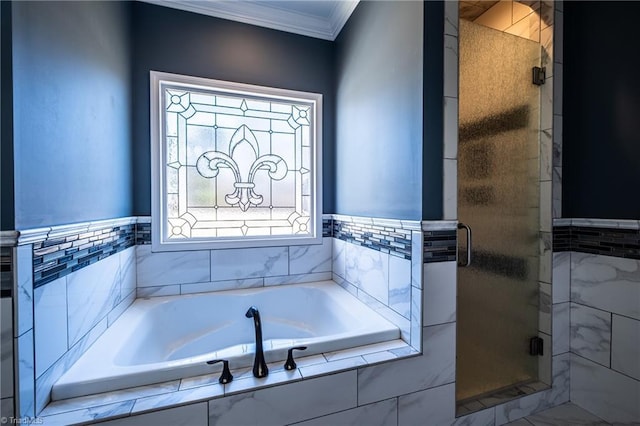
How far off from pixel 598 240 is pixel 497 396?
104 centimetres

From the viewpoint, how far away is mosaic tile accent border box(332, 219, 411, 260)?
1452 millimetres

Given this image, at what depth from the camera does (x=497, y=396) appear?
1565 mm

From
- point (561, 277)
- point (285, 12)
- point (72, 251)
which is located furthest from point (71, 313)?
point (561, 277)

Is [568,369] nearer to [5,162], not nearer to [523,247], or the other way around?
[523,247]

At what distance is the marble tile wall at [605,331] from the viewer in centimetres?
143

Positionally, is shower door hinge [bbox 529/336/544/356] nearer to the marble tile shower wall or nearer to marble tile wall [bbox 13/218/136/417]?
the marble tile shower wall

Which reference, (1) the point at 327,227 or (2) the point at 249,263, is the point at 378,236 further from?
(2) the point at 249,263

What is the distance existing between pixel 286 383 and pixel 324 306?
0.86 m

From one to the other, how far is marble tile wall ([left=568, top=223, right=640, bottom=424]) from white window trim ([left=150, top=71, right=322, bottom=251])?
1688 millimetres

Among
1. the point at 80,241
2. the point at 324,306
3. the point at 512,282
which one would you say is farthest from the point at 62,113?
the point at 512,282

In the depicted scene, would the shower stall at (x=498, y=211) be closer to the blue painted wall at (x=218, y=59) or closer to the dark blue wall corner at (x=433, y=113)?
the dark blue wall corner at (x=433, y=113)

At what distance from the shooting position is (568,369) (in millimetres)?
1676

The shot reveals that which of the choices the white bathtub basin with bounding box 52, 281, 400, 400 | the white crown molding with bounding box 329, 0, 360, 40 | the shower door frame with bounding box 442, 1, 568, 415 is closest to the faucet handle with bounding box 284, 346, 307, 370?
the white bathtub basin with bounding box 52, 281, 400, 400

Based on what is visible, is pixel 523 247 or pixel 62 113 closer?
pixel 62 113
